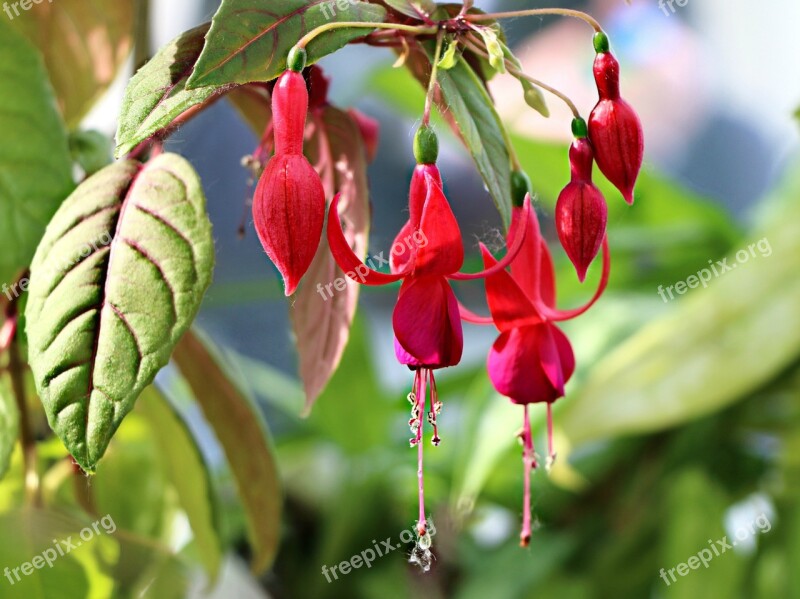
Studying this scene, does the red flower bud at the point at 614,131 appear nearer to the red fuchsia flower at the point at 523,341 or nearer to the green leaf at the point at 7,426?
the red fuchsia flower at the point at 523,341

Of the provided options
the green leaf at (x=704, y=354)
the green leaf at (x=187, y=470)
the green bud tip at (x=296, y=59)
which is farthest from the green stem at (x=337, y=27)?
the green leaf at (x=704, y=354)

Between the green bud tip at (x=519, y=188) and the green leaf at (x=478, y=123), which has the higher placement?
the green leaf at (x=478, y=123)

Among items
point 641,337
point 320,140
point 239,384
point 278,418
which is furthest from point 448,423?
point 320,140

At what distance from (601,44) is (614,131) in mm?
24

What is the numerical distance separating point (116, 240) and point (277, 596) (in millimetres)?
574

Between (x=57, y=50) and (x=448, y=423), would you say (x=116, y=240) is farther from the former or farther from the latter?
(x=448, y=423)

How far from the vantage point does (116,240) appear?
0.27 m

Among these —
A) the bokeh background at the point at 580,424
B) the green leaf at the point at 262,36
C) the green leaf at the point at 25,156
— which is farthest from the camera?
the bokeh background at the point at 580,424

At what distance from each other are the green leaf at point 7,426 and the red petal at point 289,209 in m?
0.16

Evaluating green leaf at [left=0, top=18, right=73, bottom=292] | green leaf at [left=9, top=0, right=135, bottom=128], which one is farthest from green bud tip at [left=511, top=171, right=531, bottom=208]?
green leaf at [left=9, top=0, right=135, bottom=128]

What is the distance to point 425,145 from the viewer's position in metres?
0.24

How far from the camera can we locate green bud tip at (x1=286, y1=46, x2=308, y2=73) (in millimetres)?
221

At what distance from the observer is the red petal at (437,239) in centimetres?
24

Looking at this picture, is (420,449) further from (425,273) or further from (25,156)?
(25,156)
